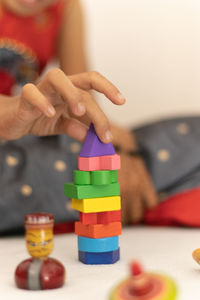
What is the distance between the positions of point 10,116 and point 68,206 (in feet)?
0.87

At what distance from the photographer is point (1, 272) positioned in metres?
0.68

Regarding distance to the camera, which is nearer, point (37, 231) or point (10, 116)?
point (37, 231)

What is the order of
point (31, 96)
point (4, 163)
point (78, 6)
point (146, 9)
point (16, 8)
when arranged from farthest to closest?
point (146, 9)
point (78, 6)
point (16, 8)
point (4, 163)
point (31, 96)

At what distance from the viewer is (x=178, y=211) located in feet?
3.34

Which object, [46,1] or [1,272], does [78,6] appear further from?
[1,272]

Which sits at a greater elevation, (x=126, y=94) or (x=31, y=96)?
(x=126, y=94)

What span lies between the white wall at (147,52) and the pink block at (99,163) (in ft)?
3.17

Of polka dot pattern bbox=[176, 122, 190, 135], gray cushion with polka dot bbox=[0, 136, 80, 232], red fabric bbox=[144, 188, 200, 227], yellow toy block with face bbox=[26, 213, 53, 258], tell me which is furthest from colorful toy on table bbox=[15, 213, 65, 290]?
polka dot pattern bbox=[176, 122, 190, 135]

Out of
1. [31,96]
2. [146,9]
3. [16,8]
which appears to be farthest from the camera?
[146,9]

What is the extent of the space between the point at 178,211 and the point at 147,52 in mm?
796

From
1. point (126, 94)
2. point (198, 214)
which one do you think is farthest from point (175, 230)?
point (126, 94)

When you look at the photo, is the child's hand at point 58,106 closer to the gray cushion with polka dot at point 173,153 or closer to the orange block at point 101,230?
the orange block at point 101,230

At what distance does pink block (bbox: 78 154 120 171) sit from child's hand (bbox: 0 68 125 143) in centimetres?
3

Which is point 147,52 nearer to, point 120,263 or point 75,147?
point 75,147
